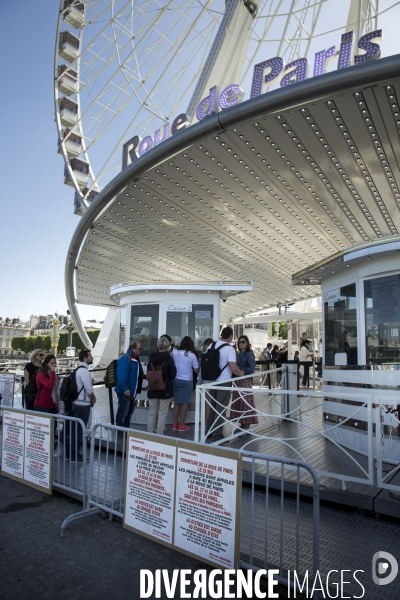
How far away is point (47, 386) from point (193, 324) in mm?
3685

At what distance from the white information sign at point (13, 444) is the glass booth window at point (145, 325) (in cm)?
396

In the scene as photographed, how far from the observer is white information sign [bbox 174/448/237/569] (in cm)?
334

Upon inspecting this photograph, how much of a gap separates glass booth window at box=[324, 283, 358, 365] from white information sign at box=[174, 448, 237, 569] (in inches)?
162

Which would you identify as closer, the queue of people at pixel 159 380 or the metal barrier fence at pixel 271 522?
the metal barrier fence at pixel 271 522

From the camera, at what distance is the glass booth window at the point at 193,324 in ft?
32.0

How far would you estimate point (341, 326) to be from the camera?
7336mm

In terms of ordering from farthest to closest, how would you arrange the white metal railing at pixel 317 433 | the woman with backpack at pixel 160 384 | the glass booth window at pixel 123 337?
the glass booth window at pixel 123 337 < the woman with backpack at pixel 160 384 < the white metal railing at pixel 317 433

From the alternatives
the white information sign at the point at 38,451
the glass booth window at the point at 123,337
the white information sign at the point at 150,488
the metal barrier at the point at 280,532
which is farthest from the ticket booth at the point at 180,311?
the white information sign at the point at 150,488

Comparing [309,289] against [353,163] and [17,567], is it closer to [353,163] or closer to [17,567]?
[353,163]

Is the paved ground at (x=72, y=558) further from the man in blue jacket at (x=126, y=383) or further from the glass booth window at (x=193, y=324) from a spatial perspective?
the glass booth window at (x=193, y=324)

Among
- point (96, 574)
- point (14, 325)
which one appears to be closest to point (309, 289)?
point (96, 574)

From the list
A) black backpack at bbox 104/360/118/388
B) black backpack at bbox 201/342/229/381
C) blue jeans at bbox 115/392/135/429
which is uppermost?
black backpack at bbox 201/342/229/381

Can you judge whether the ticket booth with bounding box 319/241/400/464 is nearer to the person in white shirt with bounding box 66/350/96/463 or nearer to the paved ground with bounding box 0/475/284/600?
the paved ground with bounding box 0/475/284/600

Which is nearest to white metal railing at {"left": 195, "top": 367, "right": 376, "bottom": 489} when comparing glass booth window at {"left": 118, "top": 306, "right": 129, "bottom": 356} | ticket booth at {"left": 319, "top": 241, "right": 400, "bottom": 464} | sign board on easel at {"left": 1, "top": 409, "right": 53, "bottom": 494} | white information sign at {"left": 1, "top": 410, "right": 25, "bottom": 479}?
ticket booth at {"left": 319, "top": 241, "right": 400, "bottom": 464}
